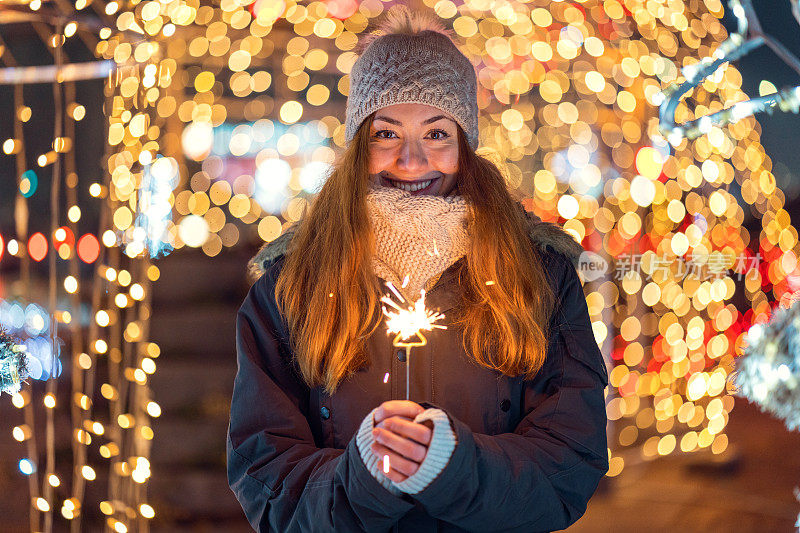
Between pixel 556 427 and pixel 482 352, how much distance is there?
0.68 feet

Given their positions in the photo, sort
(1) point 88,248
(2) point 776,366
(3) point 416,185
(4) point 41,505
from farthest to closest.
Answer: (1) point 88,248 → (4) point 41,505 → (3) point 416,185 → (2) point 776,366

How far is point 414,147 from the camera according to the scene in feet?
5.53

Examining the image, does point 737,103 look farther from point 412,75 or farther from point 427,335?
point 427,335

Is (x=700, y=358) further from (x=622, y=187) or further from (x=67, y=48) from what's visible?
(x=67, y=48)

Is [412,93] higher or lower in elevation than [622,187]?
higher

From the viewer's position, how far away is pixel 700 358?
3.21m

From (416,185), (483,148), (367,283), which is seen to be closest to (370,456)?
(367,283)

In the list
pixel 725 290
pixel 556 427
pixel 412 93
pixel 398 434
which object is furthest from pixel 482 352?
pixel 725 290

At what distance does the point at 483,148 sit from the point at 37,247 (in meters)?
1.53

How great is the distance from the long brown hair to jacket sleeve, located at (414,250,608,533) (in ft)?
0.17

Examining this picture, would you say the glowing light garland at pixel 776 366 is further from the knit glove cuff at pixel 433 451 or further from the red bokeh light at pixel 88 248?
the red bokeh light at pixel 88 248

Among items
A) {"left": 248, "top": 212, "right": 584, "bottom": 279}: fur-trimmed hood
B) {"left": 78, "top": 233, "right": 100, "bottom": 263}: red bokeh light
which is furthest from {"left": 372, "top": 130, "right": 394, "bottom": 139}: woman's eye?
{"left": 78, "top": 233, "right": 100, "bottom": 263}: red bokeh light

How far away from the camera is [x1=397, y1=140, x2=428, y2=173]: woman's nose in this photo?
166 centimetres

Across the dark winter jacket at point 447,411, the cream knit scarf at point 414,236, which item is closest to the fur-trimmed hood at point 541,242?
the dark winter jacket at point 447,411
